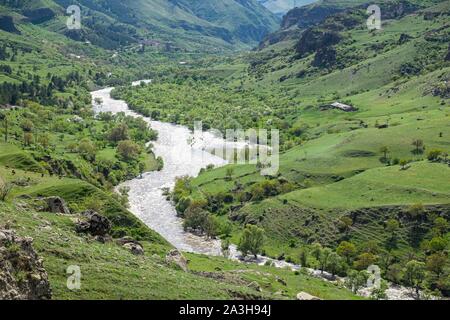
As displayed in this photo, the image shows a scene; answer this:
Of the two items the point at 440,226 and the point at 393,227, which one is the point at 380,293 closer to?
the point at 393,227

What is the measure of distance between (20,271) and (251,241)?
92242 mm

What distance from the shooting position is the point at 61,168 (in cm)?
16838

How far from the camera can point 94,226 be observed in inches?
3159

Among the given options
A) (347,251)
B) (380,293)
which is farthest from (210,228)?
(380,293)

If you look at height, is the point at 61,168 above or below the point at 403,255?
above

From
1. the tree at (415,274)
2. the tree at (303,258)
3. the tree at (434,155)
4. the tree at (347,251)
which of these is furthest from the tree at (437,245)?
the tree at (434,155)

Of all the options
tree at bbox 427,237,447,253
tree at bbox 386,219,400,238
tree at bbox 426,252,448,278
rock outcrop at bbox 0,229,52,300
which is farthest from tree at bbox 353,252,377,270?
rock outcrop at bbox 0,229,52,300

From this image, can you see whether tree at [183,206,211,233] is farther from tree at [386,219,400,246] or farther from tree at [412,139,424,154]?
tree at [412,139,424,154]

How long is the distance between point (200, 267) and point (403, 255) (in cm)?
5400

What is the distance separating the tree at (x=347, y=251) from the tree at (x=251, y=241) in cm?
1962

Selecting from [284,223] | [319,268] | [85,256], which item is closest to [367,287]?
[319,268]

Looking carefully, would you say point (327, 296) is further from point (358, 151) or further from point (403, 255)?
point (358, 151)

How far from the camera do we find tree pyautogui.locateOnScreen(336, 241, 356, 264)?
128m
